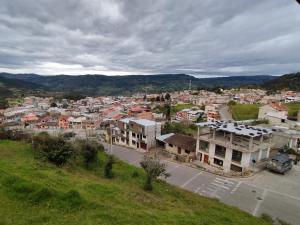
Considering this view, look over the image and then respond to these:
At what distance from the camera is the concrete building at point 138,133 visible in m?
39.3

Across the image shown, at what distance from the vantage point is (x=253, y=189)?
2377 cm

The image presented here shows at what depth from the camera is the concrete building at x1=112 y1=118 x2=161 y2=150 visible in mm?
39344

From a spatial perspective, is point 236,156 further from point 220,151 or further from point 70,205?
point 70,205

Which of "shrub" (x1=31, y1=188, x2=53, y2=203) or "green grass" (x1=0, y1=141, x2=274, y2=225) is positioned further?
"shrub" (x1=31, y1=188, x2=53, y2=203)

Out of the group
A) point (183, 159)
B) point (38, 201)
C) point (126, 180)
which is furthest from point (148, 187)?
point (183, 159)

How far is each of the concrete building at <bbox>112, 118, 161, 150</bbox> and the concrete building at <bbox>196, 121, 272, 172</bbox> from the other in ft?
33.7

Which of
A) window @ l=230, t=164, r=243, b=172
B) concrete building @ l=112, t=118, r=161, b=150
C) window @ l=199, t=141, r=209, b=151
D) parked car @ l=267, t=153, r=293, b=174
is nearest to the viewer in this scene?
parked car @ l=267, t=153, r=293, b=174

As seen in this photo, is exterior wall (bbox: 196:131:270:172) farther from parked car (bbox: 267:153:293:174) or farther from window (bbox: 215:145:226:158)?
parked car (bbox: 267:153:293:174)

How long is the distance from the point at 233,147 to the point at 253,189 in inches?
233

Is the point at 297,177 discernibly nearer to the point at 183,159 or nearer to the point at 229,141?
the point at 229,141

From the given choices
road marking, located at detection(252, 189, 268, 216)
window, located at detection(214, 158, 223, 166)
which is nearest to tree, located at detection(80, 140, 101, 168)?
road marking, located at detection(252, 189, 268, 216)

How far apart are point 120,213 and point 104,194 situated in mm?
2633

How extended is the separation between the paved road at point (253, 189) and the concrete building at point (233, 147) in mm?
2530

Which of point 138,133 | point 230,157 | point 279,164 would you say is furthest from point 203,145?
point 138,133
